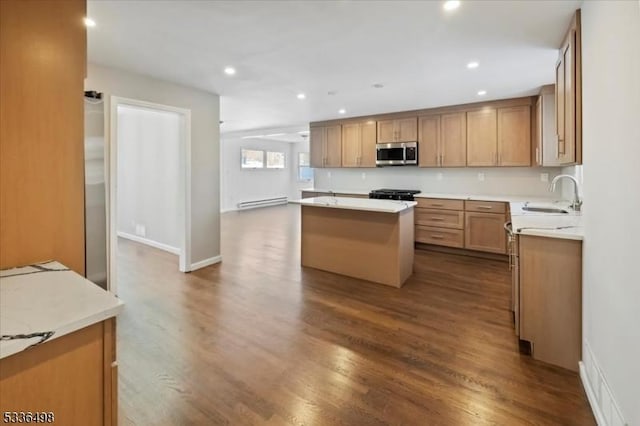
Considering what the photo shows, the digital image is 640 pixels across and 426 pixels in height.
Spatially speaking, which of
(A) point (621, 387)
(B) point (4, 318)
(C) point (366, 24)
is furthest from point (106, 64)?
(A) point (621, 387)

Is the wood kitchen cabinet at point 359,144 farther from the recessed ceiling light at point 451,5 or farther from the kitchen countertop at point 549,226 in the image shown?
the recessed ceiling light at point 451,5

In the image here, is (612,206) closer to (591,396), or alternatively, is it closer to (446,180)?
(591,396)

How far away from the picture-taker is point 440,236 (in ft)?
16.8

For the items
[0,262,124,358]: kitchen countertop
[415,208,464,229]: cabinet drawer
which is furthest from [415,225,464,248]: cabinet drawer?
[0,262,124,358]: kitchen countertop

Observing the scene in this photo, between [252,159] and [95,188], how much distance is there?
7561 mm

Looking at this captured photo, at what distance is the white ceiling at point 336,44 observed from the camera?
2.20 metres

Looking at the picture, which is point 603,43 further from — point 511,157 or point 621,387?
point 511,157

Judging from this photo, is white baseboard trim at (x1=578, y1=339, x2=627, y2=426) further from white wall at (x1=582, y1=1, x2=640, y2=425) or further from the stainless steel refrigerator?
the stainless steel refrigerator

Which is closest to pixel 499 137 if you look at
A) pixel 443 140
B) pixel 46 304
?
pixel 443 140

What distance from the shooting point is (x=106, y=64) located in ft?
10.5

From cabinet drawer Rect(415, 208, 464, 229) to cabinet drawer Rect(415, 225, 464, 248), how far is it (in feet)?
0.23

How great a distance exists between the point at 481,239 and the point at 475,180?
117 cm

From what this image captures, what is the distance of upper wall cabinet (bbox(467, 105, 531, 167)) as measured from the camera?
4.64 metres

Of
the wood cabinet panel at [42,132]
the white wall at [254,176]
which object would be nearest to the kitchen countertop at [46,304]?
the wood cabinet panel at [42,132]
